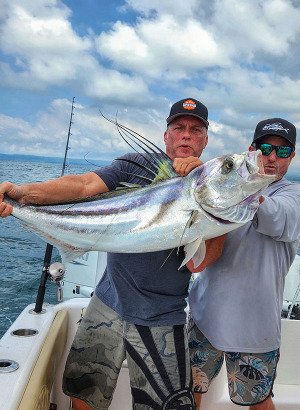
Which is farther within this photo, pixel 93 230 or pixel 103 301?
pixel 103 301

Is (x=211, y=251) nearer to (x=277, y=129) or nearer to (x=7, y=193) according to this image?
(x=277, y=129)

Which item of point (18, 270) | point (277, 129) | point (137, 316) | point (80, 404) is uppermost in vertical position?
point (277, 129)

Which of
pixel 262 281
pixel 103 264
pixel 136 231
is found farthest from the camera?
pixel 103 264

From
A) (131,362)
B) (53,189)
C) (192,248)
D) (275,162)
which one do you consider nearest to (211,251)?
(192,248)

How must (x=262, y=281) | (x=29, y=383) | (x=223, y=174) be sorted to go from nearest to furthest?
(x=223, y=174) < (x=29, y=383) < (x=262, y=281)

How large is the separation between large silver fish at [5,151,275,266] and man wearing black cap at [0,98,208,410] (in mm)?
211

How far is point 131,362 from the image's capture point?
89.9 inches

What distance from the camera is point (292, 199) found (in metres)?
2.11

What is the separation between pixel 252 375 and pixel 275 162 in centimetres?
126

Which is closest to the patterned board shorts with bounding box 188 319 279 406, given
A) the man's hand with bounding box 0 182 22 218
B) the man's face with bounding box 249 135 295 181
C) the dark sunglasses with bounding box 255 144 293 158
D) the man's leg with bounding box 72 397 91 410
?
the man's leg with bounding box 72 397 91 410

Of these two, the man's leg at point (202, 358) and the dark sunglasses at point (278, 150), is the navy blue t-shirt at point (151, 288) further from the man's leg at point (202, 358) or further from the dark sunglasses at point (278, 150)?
the dark sunglasses at point (278, 150)

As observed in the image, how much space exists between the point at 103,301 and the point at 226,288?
0.74m

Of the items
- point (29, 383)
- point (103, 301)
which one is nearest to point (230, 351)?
point (103, 301)

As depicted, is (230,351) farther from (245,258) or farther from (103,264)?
(103,264)
